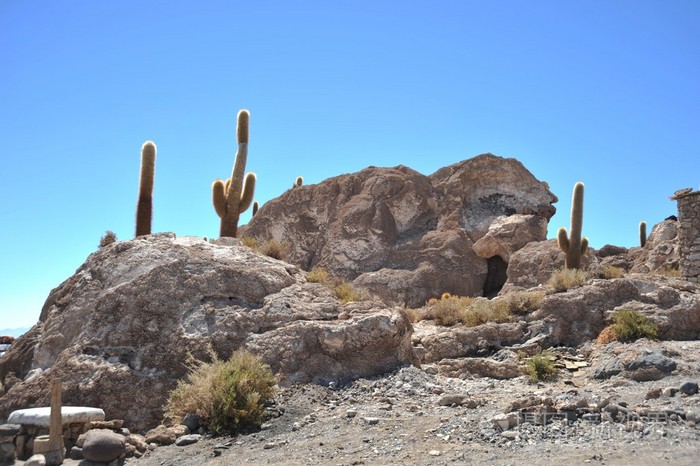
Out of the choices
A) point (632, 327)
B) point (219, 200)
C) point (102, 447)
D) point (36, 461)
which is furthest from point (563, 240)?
point (36, 461)

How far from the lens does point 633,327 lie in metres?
11.1

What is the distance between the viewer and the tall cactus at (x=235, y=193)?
16.5 m

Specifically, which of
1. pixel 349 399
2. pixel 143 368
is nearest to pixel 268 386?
pixel 349 399

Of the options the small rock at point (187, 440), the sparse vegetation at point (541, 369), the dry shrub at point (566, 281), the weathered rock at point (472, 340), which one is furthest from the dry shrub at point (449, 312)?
the small rock at point (187, 440)

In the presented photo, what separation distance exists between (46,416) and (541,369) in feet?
23.6

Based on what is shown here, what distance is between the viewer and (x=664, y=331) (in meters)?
11.2

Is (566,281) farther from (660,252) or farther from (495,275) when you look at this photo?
(495,275)

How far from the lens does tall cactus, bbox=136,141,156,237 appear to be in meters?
13.6

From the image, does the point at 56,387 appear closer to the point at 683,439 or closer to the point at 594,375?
the point at 683,439

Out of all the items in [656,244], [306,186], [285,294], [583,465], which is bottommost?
[583,465]

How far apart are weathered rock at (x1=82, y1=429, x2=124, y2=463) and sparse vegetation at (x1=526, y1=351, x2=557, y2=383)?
6207mm

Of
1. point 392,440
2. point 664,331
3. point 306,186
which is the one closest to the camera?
point 392,440

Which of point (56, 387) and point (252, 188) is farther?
point (252, 188)

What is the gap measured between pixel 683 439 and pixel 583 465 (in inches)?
47.3
